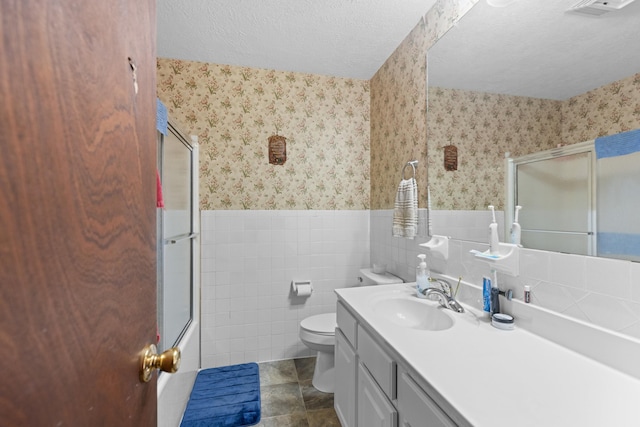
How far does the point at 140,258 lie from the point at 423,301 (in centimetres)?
126

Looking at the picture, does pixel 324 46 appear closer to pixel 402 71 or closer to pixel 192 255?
pixel 402 71

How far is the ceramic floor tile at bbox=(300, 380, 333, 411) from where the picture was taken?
186 cm

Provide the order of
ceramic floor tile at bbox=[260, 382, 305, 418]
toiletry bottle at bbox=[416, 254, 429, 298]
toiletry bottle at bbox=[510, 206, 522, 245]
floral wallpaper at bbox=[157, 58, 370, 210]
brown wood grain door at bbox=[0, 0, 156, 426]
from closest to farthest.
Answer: brown wood grain door at bbox=[0, 0, 156, 426], toiletry bottle at bbox=[510, 206, 522, 245], toiletry bottle at bbox=[416, 254, 429, 298], ceramic floor tile at bbox=[260, 382, 305, 418], floral wallpaper at bbox=[157, 58, 370, 210]

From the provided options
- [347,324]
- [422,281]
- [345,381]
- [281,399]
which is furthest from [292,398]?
[422,281]

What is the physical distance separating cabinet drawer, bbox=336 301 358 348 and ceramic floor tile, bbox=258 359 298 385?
0.93 metres

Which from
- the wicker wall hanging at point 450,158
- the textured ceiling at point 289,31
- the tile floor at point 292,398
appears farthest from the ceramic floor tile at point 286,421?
the textured ceiling at point 289,31

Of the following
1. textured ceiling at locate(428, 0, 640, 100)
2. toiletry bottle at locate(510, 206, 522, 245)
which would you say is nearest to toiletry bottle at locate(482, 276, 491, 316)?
toiletry bottle at locate(510, 206, 522, 245)

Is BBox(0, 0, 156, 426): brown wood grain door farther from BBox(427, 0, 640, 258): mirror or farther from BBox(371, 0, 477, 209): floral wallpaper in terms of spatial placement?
BBox(371, 0, 477, 209): floral wallpaper

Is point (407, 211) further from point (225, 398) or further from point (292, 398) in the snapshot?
point (225, 398)

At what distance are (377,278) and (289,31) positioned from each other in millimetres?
1788

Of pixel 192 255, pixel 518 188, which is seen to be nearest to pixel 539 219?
pixel 518 188

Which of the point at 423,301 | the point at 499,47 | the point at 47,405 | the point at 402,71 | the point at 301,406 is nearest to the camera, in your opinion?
the point at 47,405

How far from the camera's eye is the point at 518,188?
117 cm

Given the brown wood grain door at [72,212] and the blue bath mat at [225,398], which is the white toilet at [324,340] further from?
the brown wood grain door at [72,212]
